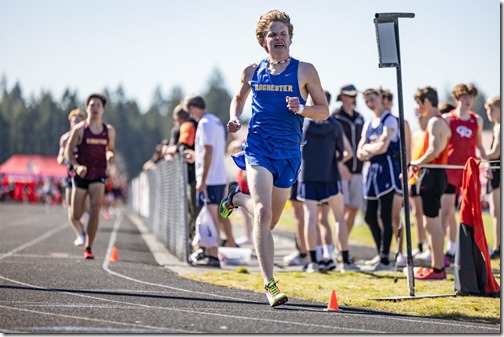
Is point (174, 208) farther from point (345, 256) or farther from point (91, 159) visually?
point (345, 256)

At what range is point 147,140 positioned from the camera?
149 m

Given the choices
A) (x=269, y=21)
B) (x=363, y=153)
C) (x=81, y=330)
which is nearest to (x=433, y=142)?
(x=363, y=153)

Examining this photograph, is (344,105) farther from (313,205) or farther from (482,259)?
(482,259)

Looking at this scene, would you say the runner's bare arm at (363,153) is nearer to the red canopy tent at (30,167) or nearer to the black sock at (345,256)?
the black sock at (345,256)

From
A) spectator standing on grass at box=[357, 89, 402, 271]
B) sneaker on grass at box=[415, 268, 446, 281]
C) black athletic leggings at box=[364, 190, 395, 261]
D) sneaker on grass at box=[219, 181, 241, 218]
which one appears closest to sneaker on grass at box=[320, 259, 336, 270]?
spectator standing on grass at box=[357, 89, 402, 271]

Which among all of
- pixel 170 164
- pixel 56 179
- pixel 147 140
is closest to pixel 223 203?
pixel 170 164

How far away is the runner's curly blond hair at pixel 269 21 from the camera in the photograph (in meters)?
7.22

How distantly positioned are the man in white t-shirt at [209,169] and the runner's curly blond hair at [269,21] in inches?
172

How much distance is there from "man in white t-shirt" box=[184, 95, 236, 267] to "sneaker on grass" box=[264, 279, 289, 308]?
15.4 ft

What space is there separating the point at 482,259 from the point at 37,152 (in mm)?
36597

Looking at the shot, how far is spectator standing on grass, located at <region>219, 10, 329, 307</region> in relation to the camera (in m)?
7.09

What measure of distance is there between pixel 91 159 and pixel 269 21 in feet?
18.0

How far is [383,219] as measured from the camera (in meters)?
11.3

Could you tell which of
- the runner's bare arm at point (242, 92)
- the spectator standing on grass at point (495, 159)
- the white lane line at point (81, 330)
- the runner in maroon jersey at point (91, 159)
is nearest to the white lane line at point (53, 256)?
the runner in maroon jersey at point (91, 159)
